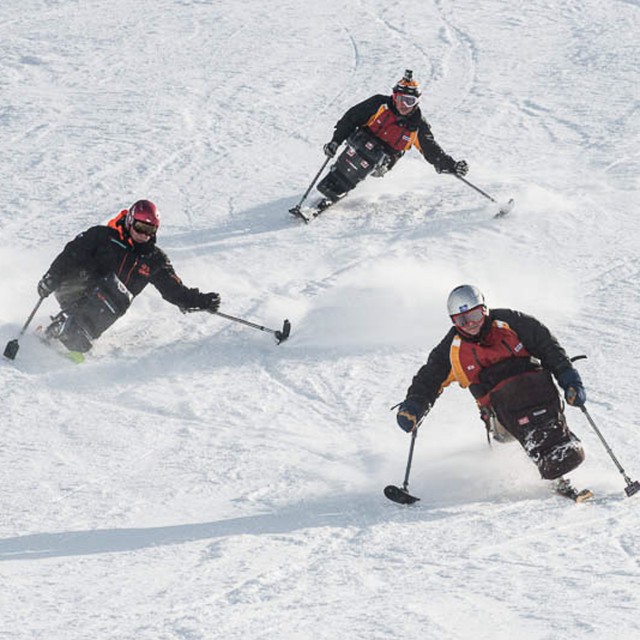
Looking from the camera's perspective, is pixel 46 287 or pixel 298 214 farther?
pixel 298 214

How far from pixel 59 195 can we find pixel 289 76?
5.26m

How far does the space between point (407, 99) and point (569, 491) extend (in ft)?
20.4

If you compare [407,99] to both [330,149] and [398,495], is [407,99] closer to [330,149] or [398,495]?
[330,149]

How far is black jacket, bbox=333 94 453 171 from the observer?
13477 millimetres

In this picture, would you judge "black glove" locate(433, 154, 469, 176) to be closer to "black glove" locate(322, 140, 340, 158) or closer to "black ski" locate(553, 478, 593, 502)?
"black glove" locate(322, 140, 340, 158)

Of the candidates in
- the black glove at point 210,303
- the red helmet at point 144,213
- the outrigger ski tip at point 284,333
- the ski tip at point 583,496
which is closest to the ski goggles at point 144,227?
the red helmet at point 144,213

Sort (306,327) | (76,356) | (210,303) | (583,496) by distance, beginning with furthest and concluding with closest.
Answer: (306,327) < (210,303) < (76,356) < (583,496)

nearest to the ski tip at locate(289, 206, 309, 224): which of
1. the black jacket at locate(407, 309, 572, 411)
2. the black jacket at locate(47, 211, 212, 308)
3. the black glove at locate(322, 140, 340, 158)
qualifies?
the black glove at locate(322, 140, 340, 158)

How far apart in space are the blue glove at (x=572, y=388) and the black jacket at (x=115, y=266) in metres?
3.70

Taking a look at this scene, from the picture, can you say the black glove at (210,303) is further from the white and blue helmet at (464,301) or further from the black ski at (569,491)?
the black ski at (569,491)

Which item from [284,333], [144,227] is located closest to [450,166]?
[284,333]

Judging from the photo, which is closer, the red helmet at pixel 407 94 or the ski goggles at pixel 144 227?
the ski goggles at pixel 144 227

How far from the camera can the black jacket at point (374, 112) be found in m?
13.5

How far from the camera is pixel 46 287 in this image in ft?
34.3
